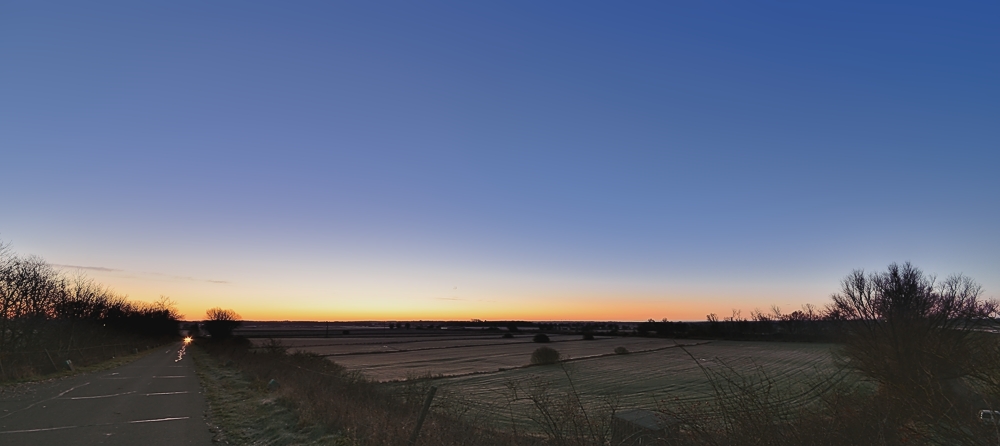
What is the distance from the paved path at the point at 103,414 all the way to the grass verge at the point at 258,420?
45 centimetres

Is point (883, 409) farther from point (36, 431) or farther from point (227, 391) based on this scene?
point (227, 391)

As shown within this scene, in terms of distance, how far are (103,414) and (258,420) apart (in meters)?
4.26

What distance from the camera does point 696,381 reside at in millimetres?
35938

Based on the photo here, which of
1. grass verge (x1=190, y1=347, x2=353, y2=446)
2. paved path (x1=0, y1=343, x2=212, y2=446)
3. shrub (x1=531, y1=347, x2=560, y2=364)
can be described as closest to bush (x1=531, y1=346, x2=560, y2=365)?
shrub (x1=531, y1=347, x2=560, y2=364)

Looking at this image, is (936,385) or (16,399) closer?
(936,385)

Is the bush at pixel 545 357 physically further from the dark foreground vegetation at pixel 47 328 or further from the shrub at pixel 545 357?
the dark foreground vegetation at pixel 47 328

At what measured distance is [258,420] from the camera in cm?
1370

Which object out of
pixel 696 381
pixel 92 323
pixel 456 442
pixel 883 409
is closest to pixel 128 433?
pixel 456 442

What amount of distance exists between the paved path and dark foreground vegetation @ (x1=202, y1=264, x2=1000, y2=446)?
267 cm

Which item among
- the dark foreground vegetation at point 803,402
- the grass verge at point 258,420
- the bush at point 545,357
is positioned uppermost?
the dark foreground vegetation at point 803,402

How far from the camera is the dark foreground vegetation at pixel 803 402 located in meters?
4.78

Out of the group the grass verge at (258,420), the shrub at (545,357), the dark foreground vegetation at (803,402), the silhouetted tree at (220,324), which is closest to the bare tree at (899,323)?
the dark foreground vegetation at (803,402)

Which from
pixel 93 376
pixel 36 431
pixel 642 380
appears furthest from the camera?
pixel 642 380

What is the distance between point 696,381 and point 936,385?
3312 cm
